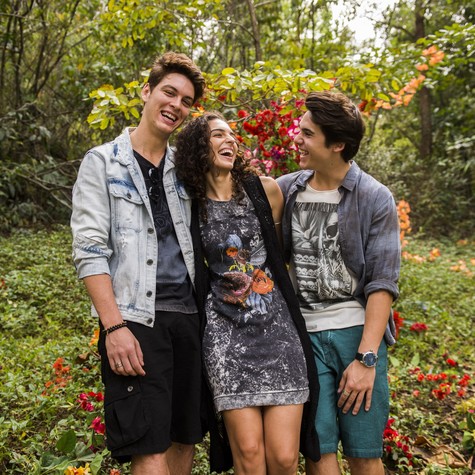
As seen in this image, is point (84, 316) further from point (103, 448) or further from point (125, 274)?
point (125, 274)

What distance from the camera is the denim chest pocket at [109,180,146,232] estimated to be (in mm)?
2217

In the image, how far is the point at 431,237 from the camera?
11836 millimetres

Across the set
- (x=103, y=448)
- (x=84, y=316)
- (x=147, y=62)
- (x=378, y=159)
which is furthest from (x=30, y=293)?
(x=378, y=159)

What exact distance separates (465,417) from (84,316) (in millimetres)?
3323

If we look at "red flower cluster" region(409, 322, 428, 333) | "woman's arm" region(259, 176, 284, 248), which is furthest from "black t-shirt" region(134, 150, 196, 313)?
"red flower cluster" region(409, 322, 428, 333)

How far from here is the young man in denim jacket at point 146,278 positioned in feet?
6.81

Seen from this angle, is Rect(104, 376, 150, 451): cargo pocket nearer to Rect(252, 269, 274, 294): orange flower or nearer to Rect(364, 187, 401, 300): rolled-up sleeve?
Rect(252, 269, 274, 294): orange flower

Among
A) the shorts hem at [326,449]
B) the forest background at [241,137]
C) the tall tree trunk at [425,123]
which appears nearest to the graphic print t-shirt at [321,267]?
the shorts hem at [326,449]

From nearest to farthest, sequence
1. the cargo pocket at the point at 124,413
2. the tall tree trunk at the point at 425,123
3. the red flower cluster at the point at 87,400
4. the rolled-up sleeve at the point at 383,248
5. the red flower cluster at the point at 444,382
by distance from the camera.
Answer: the cargo pocket at the point at 124,413 → the rolled-up sleeve at the point at 383,248 → the red flower cluster at the point at 87,400 → the red flower cluster at the point at 444,382 → the tall tree trunk at the point at 425,123

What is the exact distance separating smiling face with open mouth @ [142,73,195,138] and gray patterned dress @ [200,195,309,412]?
16.9 inches

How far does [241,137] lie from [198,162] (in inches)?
68.8

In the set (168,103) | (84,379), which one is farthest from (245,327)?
(84,379)

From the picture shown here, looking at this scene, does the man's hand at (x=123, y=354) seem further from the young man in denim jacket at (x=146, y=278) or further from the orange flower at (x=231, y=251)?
the orange flower at (x=231, y=251)

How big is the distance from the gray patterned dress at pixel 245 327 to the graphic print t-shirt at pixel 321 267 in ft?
0.44
